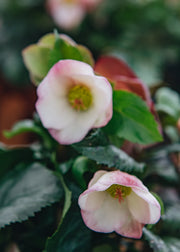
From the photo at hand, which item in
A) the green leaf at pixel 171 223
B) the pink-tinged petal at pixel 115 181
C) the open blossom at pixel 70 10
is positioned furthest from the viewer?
the open blossom at pixel 70 10

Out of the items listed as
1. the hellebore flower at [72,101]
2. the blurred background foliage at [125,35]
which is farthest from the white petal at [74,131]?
the blurred background foliage at [125,35]

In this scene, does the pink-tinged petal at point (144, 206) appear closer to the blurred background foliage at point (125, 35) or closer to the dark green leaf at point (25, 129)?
the dark green leaf at point (25, 129)

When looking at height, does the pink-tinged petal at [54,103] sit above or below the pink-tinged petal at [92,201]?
above

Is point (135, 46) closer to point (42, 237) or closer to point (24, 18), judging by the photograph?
point (24, 18)

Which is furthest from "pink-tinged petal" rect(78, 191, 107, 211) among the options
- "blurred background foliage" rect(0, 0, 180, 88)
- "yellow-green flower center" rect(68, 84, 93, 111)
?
"blurred background foliage" rect(0, 0, 180, 88)

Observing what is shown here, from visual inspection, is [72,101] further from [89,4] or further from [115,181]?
[89,4]
